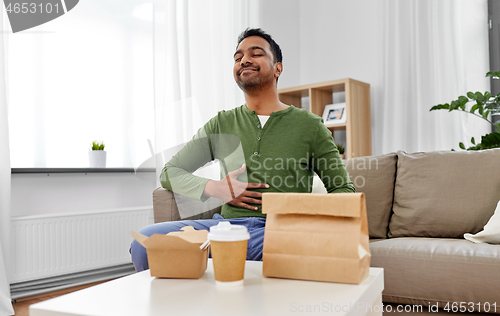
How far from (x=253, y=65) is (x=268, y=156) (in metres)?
0.37

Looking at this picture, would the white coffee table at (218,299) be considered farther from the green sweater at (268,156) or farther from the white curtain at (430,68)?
the white curtain at (430,68)

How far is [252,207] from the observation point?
136 centimetres

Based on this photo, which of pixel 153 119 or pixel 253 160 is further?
pixel 153 119

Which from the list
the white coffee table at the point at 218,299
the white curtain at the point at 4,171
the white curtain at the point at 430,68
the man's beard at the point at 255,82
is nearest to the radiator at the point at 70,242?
the white curtain at the point at 4,171

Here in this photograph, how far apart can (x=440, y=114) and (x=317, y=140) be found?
2.03 meters

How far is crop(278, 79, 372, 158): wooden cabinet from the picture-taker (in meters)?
3.27

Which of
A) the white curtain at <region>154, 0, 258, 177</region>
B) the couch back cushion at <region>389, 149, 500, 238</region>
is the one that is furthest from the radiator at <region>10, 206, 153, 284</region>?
the couch back cushion at <region>389, 149, 500, 238</region>

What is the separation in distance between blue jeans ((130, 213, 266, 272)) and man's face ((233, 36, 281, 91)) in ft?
1.70

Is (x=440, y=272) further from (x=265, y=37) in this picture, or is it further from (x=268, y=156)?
(x=265, y=37)

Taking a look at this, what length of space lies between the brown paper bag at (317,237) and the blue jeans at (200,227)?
408 millimetres

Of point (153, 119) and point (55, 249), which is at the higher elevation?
point (153, 119)

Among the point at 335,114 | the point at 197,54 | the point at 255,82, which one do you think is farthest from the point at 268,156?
the point at 335,114

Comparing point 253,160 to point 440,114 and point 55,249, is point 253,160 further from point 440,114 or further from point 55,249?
point 440,114

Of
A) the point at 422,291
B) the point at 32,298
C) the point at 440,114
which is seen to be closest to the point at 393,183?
the point at 422,291
